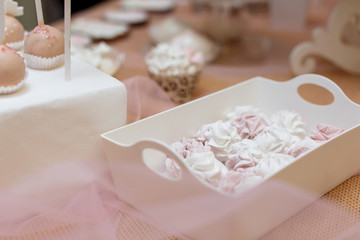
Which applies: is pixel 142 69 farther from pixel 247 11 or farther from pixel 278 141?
pixel 247 11

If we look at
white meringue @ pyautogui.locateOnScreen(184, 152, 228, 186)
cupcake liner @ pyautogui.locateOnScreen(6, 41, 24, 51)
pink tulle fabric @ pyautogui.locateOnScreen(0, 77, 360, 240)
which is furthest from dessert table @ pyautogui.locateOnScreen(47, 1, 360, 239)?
cupcake liner @ pyautogui.locateOnScreen(6, 41, 24, 51)

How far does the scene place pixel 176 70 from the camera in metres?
1.04

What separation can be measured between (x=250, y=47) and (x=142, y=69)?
18.5 inches

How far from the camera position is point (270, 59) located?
143 centimetres

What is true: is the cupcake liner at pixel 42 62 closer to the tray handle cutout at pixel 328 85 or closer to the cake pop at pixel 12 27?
the cake pop at pixel 12 27

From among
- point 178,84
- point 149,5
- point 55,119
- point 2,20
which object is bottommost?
point 149,5

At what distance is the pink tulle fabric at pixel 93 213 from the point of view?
64cm

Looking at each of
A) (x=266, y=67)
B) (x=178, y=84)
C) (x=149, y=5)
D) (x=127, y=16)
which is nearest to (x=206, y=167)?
(x=178, y=84)

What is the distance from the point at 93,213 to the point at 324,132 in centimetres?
45

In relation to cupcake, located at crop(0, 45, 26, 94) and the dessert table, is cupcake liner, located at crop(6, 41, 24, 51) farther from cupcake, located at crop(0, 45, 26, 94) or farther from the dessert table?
the dessert table

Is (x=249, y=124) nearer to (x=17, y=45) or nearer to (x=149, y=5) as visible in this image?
(x=17, y=45)

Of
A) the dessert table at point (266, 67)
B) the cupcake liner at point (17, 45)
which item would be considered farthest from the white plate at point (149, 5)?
the cupcake liner at point (17, 45)

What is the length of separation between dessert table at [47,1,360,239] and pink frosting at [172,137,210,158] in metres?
0.14

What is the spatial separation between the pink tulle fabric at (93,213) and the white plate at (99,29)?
95 cm
